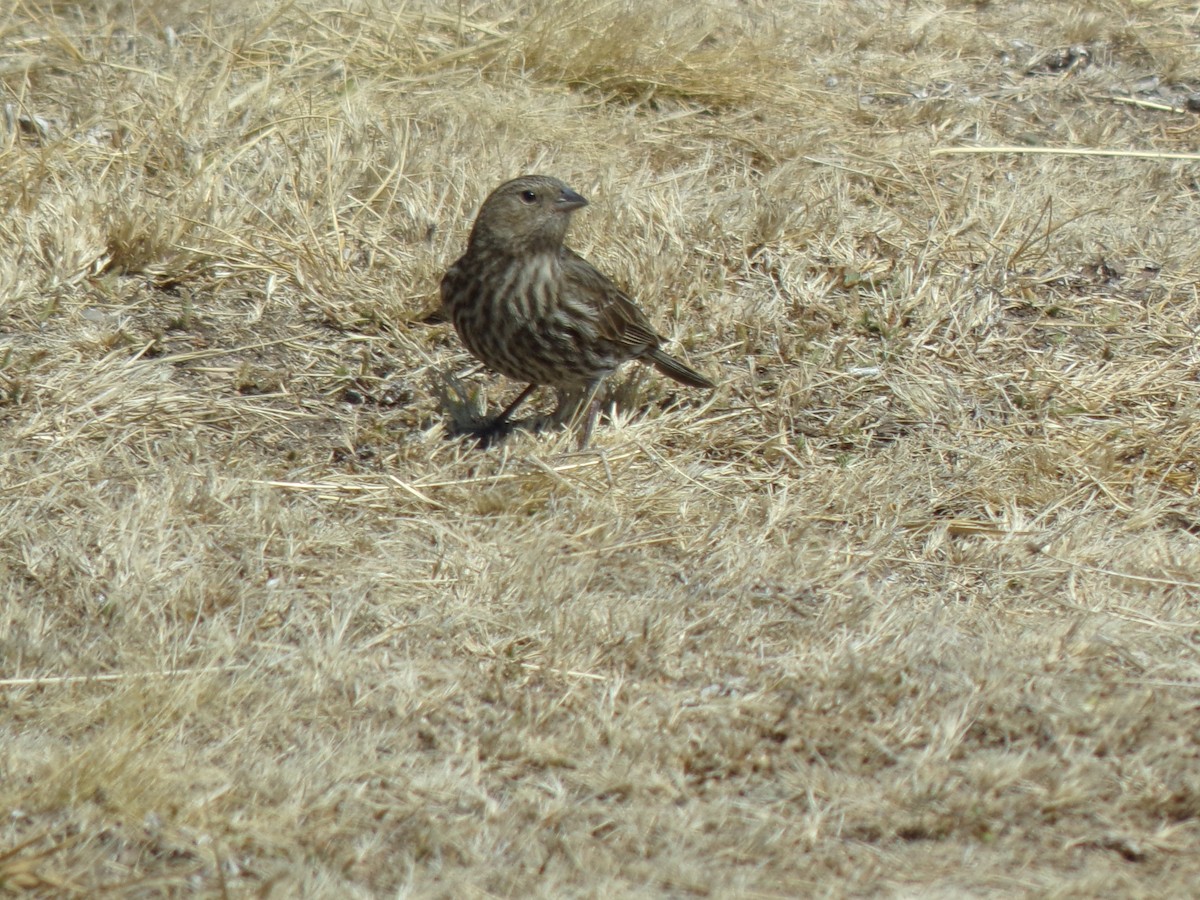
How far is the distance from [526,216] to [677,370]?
767 mm

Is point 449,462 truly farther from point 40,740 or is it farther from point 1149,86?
point 1149,86

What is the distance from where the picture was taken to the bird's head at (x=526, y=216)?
17.9 ft

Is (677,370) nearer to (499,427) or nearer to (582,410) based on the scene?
(582,410)

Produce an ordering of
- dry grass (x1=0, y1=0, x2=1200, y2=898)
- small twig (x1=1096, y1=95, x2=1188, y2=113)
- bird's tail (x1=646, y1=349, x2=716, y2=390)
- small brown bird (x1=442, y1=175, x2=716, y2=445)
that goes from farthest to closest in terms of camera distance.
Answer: small twig (x1=1096, y1=95, x2=1188, y2=113)
bird's tail (x1=646, y1=349, x2=716, y2=390)
small brown bird (x1=442, y1=175, x2=716, y2=445)
dry grass (x1=0, y1=0, x2=1200, y2=898)

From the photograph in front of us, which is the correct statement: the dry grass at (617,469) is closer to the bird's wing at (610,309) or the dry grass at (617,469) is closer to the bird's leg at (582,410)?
the bird's leg at (582,410)

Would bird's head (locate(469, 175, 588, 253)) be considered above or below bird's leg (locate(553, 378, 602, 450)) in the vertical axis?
above

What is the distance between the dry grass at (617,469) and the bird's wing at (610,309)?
0.26 m

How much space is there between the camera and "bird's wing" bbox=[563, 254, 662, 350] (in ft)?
17.9

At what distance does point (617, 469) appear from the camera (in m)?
5.15

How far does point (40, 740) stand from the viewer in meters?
3.68

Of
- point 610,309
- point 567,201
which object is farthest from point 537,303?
point 567,201

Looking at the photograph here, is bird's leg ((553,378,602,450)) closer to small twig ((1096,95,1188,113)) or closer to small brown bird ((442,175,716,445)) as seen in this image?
small brown bird ((442,175,716,445))

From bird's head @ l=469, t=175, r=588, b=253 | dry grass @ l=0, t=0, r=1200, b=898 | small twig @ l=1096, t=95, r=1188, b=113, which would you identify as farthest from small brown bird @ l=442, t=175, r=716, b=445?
small twig @ l=1096, t=95, r=1188, b=113

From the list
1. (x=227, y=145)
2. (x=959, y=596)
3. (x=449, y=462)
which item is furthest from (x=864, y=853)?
(x=227, y=145)
